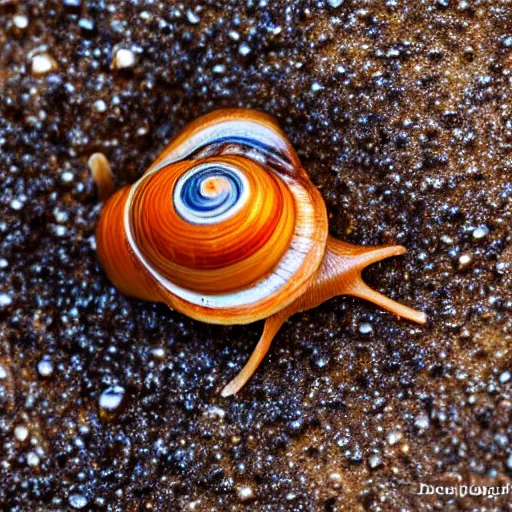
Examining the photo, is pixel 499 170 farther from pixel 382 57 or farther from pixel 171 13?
pixel 171 13

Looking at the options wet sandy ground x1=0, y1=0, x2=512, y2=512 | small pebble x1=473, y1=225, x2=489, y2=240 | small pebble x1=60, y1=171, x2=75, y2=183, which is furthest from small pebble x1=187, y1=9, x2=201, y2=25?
small pebble x1=473, y1=225, x2=489, y2=240

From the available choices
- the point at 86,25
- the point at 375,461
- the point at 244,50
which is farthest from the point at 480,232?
the point at 86,25

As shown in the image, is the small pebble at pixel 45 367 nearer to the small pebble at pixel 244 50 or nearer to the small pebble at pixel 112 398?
the small pebble at pixel 112 398

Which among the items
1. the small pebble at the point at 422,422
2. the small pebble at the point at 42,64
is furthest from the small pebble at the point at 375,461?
the small pebble at the point at 42,64

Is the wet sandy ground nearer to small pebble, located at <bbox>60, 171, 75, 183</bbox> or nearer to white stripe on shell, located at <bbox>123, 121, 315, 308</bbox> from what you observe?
small pebble, located at <bbox>60, 171, 75, 183</bbox>

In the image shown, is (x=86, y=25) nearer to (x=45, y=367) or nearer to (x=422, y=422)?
(x=45, y=367)

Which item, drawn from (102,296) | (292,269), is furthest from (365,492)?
(102,296)
